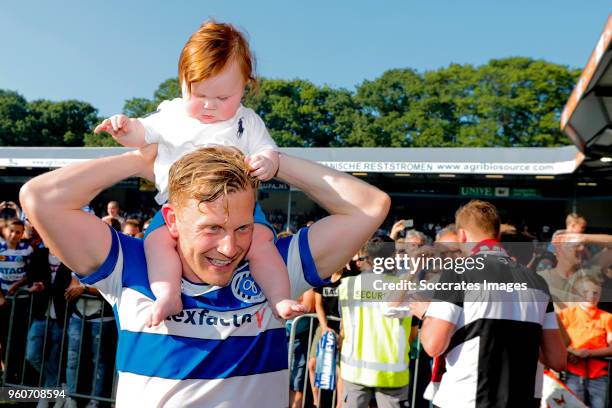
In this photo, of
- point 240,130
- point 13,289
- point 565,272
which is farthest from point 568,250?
point 13,289

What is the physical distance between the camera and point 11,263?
6590mm

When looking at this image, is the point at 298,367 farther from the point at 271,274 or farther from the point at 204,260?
the point at 204,260

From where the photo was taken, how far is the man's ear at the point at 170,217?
1.73m

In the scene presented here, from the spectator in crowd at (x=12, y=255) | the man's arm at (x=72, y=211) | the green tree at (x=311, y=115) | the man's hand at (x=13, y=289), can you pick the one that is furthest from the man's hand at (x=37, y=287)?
the green tree at (x=311, y=115)

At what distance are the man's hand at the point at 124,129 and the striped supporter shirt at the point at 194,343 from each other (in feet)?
1.19

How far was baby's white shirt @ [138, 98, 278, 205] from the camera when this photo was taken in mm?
1990

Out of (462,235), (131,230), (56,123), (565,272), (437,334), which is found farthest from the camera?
(56,123)

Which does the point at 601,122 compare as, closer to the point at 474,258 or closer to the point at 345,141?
the point at 474,258

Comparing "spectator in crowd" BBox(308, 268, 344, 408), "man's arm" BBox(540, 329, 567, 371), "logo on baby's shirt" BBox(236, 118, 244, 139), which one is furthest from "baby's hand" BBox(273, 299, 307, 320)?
"spectator in crowd" BBox(308, 268, 344, 408)

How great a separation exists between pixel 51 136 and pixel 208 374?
2580 inches

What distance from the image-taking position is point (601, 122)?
11.2 metres

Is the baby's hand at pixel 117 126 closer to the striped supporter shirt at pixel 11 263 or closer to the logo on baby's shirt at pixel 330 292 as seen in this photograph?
the logo on baby's shirt at pixel 330 292

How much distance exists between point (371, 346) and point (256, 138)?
2.96 m

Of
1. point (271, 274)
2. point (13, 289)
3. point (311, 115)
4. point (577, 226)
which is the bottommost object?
point (13, 289)
